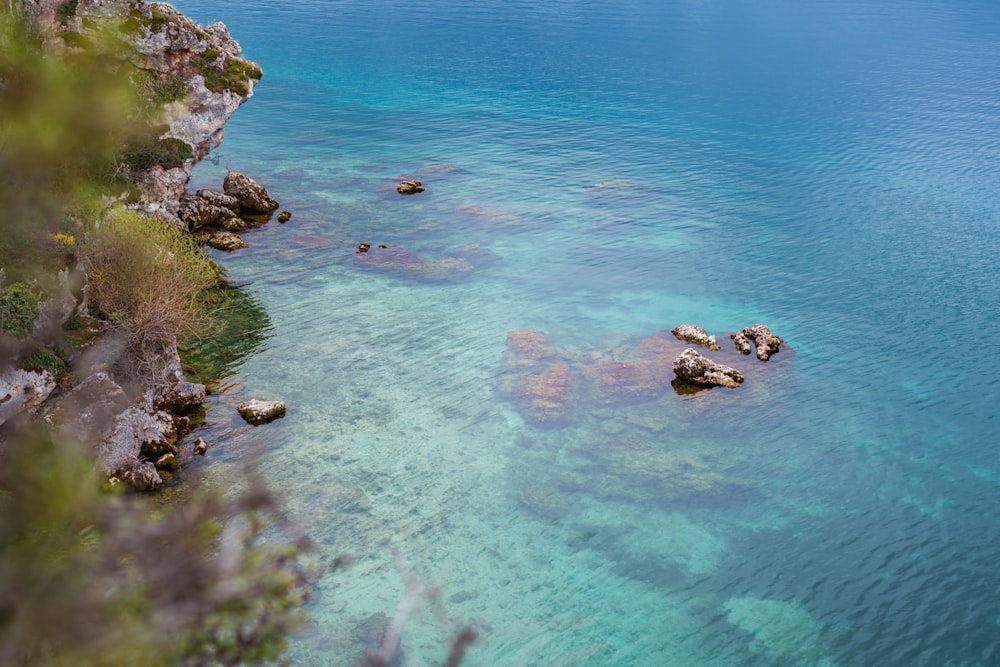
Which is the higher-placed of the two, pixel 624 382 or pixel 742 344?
pixel 742 344

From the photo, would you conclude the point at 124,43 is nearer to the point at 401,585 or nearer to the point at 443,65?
the point at 401,585

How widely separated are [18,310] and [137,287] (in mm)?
5532

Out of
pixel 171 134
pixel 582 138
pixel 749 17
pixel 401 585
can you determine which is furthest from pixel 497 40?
pixel 401 585

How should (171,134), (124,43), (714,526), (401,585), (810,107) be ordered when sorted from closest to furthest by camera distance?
(401,585)
(714,526)
(124,43)
(171,134)
(810,107)

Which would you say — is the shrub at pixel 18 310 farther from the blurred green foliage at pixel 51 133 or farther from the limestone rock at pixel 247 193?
the limestone rock at pixel 247 193

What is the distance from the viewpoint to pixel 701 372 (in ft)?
118

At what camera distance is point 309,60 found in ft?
310

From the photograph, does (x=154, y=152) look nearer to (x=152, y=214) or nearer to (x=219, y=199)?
(x=152, y=214)

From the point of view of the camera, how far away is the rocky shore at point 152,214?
2700cm

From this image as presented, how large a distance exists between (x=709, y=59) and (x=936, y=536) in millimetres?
87670

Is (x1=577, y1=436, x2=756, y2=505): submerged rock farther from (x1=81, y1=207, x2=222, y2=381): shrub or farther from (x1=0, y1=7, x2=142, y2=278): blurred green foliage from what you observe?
(x1=0, y1=7, x2=142, y2=278): blurred green foliage

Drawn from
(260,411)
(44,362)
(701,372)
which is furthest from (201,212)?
(701,372)

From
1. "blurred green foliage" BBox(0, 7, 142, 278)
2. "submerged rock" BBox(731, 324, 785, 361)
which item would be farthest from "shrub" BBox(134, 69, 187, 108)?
"submerged rock" BBox(731, 324, 785, 361)

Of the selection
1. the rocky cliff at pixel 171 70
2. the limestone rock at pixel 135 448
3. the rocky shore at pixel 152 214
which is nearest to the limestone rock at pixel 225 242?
the rocky shore at pixel 152 214
